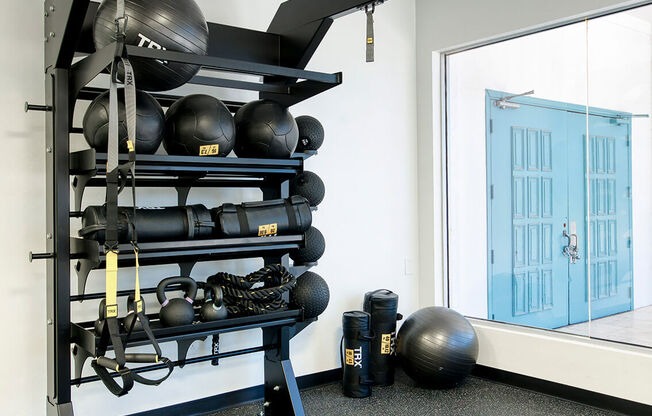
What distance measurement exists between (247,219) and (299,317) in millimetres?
629

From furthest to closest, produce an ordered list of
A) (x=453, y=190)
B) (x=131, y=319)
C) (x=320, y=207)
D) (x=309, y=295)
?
(x=453, y=190), (x=320, y=207), (x=309, y=295), (x=131, y=319)

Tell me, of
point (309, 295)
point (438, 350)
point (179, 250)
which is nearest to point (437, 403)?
point (438, 350)

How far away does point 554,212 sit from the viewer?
3.83m

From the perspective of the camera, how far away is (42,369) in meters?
2.85

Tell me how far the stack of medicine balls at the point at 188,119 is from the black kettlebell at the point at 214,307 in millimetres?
495

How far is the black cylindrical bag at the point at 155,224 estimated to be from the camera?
246cm

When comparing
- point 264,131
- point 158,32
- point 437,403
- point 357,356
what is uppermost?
point 158,32

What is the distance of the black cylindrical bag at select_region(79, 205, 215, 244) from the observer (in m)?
2.46

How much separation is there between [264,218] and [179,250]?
0.47 m

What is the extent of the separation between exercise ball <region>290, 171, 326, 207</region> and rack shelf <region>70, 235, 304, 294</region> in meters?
0.41

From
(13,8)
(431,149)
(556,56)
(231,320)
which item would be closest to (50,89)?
(13,8)

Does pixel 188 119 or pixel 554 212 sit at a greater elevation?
pixel 188 119

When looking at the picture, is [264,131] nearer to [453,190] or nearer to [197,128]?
[197,128]

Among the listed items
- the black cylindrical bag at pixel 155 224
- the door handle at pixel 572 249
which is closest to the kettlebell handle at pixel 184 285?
the black cylindrical bag at pixel 155 224
